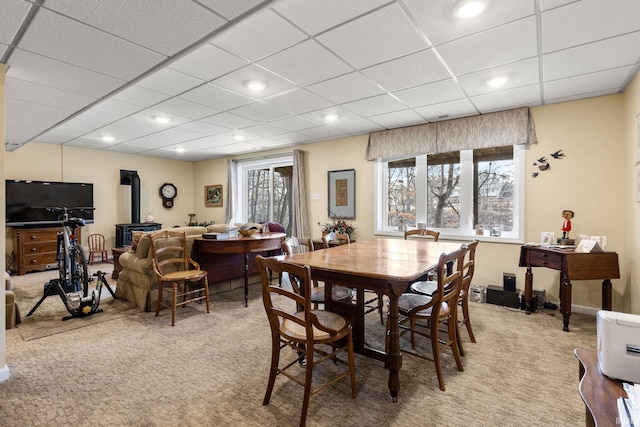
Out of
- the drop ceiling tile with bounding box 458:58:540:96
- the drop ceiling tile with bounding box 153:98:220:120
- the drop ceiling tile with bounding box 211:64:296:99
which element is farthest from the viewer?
the drop ceiling tile with bounding box 153:98:220:120

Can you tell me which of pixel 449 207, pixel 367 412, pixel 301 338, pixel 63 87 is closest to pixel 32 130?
Result: pixel 63 87

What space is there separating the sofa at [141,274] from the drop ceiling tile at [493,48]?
3.32m

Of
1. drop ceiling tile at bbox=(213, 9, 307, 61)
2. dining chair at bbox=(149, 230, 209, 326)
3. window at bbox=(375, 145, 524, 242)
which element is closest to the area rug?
dining chair at bbox=(149, 230, 209, 326)

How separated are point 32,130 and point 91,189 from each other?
6.34 feet

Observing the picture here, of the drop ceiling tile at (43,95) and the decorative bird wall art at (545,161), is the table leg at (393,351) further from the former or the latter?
the drop ceiling tile at (43,95)

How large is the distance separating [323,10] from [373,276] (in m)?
1.65

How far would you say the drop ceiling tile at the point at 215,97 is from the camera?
10.4ft

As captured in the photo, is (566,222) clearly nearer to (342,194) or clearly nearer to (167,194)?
(342,194)

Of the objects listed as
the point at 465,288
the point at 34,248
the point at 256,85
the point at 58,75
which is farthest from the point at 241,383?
the point at 34,248

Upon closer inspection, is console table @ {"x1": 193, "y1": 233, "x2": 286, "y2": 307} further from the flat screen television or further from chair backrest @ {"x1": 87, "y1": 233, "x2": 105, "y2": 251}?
chair backrest @ {"x1": 87, "y1": 233, "x2": 105, "y2": 251}

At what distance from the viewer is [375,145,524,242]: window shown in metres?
4.09

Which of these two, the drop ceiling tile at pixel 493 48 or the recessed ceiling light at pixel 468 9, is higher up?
the drop ceiling tile at pixel 493 48

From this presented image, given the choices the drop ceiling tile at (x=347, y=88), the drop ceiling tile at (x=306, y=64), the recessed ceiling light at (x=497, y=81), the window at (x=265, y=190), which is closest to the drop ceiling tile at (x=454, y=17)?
the drop ceiling tile at (x=306, y=64)

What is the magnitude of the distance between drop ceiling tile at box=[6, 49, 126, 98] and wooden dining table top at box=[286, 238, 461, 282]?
2363 millimetres
